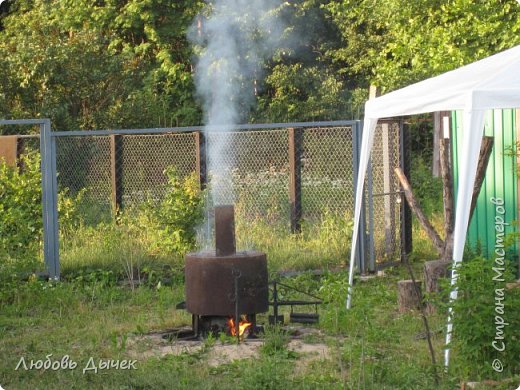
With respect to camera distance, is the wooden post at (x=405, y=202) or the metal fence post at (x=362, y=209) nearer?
the metal fence post at (x=362, y=209)

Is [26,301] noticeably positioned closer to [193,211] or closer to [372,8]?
[193,211]

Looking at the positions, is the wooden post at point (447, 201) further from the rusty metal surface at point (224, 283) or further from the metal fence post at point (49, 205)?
the metal fence post at point (49, 205)

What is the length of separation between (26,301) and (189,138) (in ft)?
37.8

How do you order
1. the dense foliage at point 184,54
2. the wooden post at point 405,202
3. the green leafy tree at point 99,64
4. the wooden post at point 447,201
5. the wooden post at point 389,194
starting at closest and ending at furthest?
1. the wooden post at point 447,201
2. the wooden post at point 389,194
3. the wooden post at point 405,202
4. the dense foliage at point 184,54
5. the green leafy tree at point 99,64

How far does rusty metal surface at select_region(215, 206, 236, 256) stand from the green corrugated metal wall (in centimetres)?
352

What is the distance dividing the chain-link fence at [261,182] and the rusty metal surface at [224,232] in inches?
120

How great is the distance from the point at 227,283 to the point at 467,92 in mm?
2494

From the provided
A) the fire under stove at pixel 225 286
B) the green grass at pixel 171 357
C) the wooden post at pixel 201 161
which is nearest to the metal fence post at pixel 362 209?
the green grass at pixel 171 357

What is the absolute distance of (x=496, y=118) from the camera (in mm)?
10695

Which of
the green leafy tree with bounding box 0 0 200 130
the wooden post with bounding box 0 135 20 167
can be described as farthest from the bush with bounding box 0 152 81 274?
the green leafy tree with bounding box 0 0 200 130

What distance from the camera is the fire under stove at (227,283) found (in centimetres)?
768

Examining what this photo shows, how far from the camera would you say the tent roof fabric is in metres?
6.39

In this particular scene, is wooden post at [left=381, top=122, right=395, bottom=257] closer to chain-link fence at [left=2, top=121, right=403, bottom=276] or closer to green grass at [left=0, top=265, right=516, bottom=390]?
chain-link fence at [left=2, top=121, right=403, bottom=276]

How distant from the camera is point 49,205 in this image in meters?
10.8
